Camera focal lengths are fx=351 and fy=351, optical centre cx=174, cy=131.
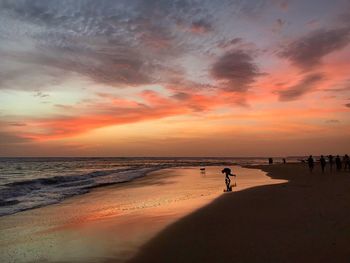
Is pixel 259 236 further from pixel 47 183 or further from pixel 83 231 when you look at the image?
pixel 47 183

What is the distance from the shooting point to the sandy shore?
7.54m

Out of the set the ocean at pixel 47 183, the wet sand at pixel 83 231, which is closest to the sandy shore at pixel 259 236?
the wet sand at pixel 83 231

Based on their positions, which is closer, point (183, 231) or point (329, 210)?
point (183, 231)

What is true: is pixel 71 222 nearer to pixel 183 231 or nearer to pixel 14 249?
pixel 14 249

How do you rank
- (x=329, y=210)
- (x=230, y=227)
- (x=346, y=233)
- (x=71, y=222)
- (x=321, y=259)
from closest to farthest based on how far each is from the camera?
(x=321, y=259)
(x=346, y=233)
(x=230, y=227)
(x=329, y=210)
(x=71, y=222)

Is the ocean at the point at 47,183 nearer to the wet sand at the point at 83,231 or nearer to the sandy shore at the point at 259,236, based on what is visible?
the wet sand at the point at 83,231

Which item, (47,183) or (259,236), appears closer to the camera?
(259,236)

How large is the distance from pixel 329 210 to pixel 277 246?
4957 mm

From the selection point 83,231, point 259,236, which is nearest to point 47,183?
point 83,231

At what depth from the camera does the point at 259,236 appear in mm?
9031

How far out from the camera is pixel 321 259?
7.09 m

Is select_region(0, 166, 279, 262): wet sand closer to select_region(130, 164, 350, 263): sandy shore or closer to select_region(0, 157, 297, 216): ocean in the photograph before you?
select_region(130, 164, 350, 263): sandy shore

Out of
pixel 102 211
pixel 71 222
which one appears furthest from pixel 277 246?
pixel 102 211

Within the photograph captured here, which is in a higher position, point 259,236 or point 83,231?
point 259,236
